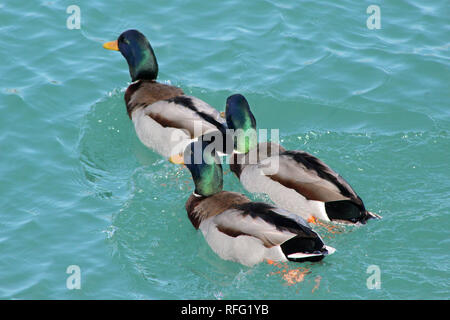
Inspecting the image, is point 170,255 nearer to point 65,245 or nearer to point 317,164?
point 65,245

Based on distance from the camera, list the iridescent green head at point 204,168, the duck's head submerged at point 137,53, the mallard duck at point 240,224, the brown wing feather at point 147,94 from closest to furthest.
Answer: the mallard duck at point 240,224, the iridescent green head at point 204,168, the brown wing feather at point 147,94, the duck's head submerged at point 137,53

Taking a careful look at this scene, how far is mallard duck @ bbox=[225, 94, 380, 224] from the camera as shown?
9422mm

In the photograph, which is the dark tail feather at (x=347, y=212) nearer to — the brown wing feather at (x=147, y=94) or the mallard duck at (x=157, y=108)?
the mallard duck at (x=157, y=108)

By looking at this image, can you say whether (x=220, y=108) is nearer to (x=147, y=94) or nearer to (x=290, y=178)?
(x=147, y=94)

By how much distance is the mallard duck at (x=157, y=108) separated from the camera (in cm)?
1093

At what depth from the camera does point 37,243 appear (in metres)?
9.14

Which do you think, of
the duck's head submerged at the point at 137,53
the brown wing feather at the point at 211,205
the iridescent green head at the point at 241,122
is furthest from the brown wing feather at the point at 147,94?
the brown wing feather at the point at 211,205

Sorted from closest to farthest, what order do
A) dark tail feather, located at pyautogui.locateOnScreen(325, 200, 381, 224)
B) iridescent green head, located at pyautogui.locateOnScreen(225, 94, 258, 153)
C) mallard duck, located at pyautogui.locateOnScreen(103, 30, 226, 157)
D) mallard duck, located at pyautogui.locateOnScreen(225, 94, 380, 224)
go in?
dark tail feather, located at pyautogui.locateOnScreen(325, 200, 381, 224) → mallard duck, located at pyautogui.locateOnScreen(225, 94, 380, 224) → iridescent green head, located at pyautogui.locateOnScreen(225, 94, 258, 153) → mallard duck, located at pyautogui.locateOnScreen(103, 30, 226, 157)

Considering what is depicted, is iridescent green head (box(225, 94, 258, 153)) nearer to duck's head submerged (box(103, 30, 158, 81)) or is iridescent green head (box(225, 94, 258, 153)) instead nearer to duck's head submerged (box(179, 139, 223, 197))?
duck's head submerged (box(179, 139, 223, 197))

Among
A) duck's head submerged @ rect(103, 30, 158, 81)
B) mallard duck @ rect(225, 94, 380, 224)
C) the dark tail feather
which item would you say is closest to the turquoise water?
the dark tail feather

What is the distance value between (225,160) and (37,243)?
3.10 metres

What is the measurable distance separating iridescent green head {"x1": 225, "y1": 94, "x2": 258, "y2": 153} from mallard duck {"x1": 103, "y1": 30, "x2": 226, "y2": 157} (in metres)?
0.22

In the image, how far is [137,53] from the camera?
12.0 metres

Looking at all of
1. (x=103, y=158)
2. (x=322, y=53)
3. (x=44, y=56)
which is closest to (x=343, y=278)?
(x=103, y=158)
